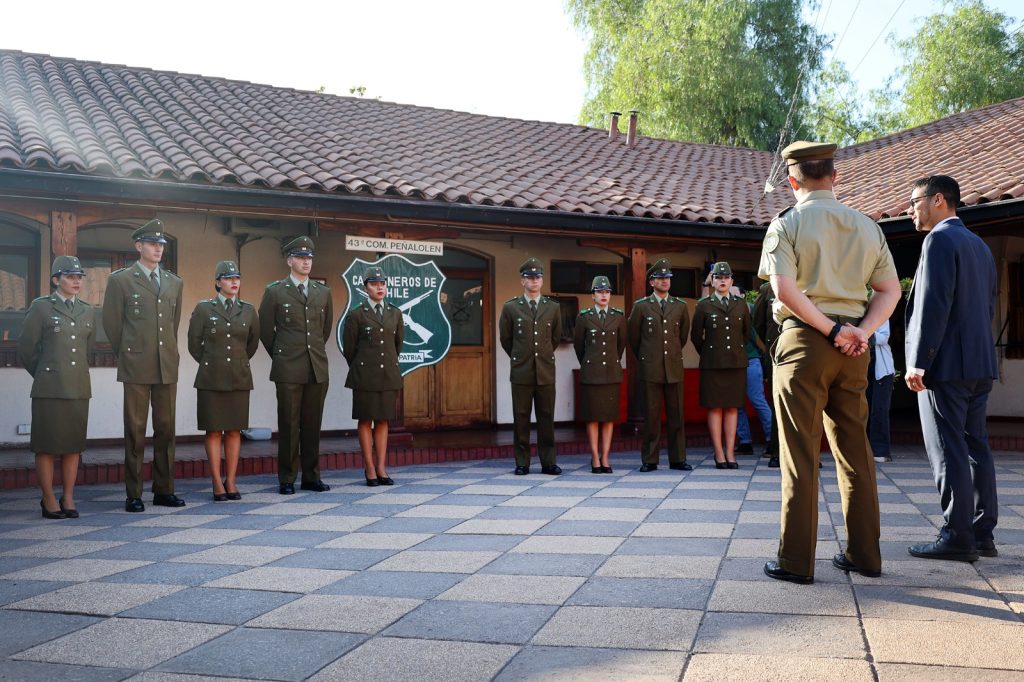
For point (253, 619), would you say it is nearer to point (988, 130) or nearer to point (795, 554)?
point (795, 554)

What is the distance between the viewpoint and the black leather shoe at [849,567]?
13.4 ft

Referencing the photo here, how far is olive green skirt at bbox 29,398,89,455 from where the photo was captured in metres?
6.46

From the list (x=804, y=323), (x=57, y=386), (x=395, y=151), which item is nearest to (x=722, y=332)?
(x=804, y=323)

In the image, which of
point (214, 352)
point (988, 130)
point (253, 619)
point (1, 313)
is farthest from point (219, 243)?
point (988, 130)

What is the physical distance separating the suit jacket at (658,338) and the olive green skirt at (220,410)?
12.1 feet

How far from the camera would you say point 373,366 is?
8.06 m

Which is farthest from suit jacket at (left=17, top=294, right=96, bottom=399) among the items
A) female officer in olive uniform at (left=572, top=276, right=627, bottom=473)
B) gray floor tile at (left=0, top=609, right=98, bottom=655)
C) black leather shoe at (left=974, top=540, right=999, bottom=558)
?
black leather shoe at (left=974, top=540, right=999, bottom=558)

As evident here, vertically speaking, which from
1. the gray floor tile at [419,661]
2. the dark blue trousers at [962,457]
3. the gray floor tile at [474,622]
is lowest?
the gray floor tile at [419,661]

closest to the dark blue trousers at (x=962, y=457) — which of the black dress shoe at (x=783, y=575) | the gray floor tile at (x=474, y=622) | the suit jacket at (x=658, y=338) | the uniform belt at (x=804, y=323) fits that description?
the uniform belt at (x=804, y=323)

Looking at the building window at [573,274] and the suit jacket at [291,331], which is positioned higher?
the building window at [573,274]

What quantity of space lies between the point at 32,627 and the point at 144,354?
3.41 metres

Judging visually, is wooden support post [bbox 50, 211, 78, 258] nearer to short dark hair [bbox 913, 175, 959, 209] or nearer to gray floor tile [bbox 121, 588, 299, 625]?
gray floor tile [bbox 121, 588, 299, 625]

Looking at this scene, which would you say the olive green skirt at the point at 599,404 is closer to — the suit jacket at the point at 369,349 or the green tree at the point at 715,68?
the suit jacket at the point at 369,349

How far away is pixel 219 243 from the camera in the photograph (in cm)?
1080
